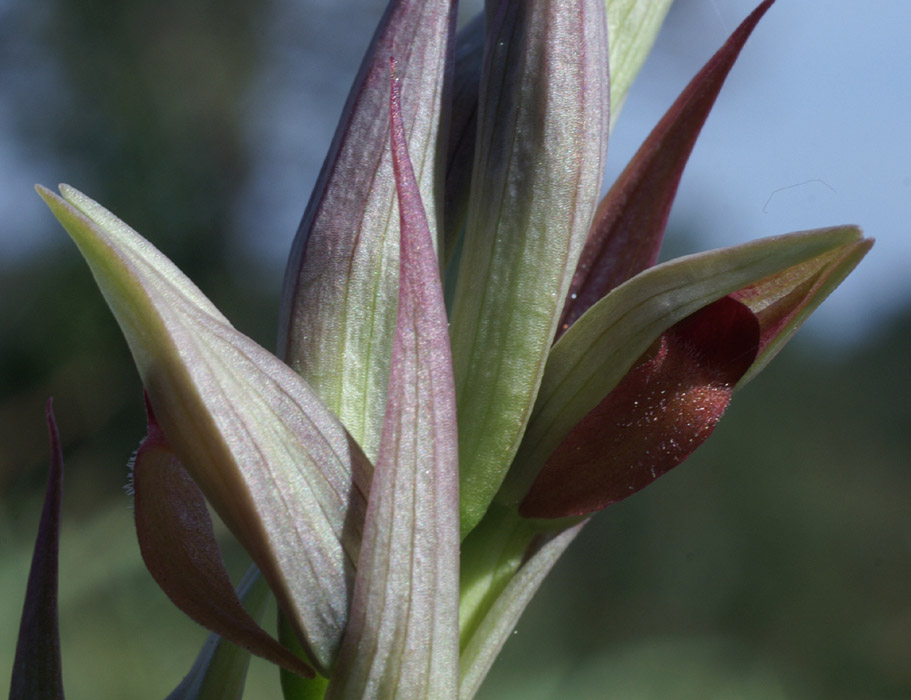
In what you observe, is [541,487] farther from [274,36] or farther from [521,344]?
[274,36]

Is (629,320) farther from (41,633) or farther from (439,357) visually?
(41,633)

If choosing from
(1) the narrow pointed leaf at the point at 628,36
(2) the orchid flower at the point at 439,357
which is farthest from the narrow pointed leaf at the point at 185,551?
(1) the narrow pointed leaf at the point at 628,36

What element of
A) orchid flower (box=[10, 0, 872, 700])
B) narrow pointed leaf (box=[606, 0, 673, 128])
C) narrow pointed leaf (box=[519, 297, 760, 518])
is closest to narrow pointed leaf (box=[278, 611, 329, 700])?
orchid flower (box=[10, 0, 872, 700])

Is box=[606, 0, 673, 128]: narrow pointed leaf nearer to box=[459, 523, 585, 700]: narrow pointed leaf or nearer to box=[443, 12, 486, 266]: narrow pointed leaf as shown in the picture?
box=[443, 12, 486, 266]: narrow pointed leaf

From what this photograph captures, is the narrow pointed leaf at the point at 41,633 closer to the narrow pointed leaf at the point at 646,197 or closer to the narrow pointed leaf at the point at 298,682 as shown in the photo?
the narrow pointed leaf at the point at 298,682

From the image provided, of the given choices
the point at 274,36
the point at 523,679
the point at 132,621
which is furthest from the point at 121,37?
the point at 523,679

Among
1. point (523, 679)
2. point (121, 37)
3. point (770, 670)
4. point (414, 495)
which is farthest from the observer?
point (121, 37)
